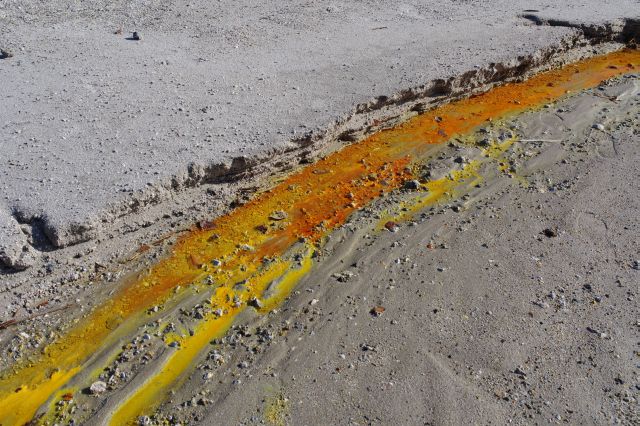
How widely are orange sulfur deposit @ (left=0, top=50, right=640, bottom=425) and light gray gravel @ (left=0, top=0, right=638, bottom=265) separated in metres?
0.55

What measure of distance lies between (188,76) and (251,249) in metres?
2.71

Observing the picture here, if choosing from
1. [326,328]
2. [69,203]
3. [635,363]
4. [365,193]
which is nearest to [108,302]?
[69,203]

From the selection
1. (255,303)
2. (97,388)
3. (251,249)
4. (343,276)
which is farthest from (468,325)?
(97,388)

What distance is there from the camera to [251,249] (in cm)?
513

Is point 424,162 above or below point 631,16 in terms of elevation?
below

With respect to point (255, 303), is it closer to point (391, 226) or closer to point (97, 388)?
point (97, 388)

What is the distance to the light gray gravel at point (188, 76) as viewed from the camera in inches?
198

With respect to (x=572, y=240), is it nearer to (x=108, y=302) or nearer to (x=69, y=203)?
(x=108, y=302)

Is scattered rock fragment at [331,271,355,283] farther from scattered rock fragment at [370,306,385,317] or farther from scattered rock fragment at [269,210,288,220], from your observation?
scattered rock fragment at [269,210,288,220]

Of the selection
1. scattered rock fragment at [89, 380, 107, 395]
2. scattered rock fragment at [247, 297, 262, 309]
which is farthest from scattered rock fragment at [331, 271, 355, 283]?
scattered rock fragment at [89, 380, 107, 395]

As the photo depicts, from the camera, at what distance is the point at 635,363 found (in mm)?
3920

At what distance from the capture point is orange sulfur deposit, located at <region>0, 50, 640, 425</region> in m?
4.05

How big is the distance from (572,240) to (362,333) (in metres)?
2.48

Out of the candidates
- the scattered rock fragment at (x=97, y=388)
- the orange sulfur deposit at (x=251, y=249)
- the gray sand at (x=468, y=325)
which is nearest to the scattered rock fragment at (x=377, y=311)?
the gray sand at (x=468, y=325)
